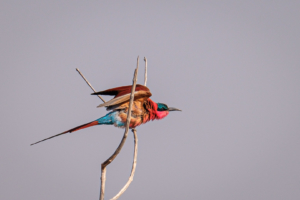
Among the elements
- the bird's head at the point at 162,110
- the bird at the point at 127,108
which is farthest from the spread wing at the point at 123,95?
the bird's head at the point at 162,110

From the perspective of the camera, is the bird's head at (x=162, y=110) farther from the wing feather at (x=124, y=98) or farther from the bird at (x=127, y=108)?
the wing feather at (x=124, y=98)

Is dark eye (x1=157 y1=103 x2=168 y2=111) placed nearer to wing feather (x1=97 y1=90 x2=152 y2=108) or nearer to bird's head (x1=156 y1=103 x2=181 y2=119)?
bird's head (x1=156 y1=103 x2=181 y2=119)

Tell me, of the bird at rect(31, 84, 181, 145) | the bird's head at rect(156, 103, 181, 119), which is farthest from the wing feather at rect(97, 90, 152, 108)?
the bird's head at rect(156, 103, 181, 119)

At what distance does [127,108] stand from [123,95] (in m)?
0.30

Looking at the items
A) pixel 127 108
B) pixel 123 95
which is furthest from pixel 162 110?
pixel 123 95

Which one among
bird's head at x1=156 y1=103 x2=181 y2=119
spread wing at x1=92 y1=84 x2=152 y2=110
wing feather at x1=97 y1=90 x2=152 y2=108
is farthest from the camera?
bird's head at x1=156 y1=103 x2=181 y2=119

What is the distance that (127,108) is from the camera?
14.3 ft

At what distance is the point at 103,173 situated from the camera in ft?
10.5

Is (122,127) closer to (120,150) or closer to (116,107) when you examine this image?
(116,107)

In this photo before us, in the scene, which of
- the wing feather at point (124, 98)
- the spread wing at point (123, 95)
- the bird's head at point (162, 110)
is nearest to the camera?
the wing feather at point (124, 98)

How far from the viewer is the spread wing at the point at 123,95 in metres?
4.04

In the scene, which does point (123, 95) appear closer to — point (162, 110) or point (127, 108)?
point (127, 108)

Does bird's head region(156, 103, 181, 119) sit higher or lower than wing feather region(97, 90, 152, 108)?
lower

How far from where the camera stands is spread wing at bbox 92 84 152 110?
404 centimetres
